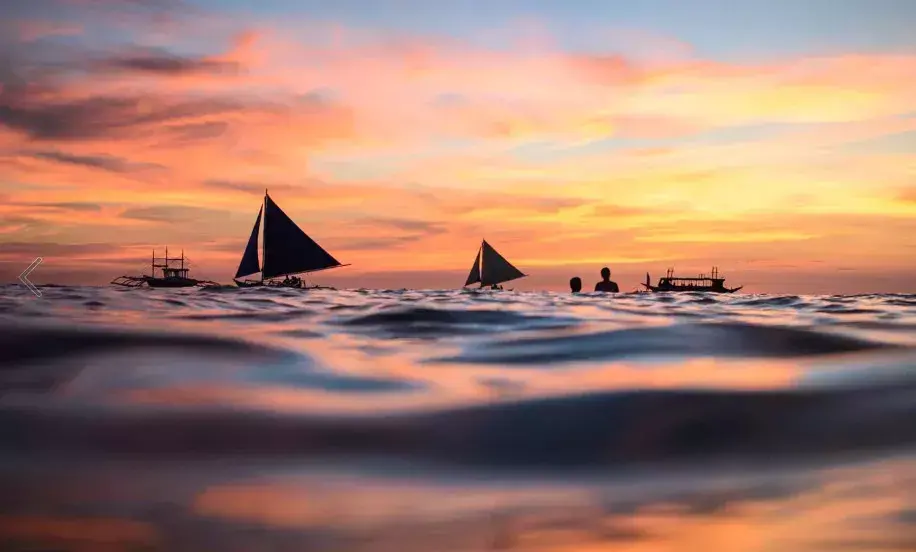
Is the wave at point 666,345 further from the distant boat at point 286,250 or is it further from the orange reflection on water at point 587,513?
the distant boat at point 286,250

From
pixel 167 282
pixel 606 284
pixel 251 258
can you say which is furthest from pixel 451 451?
pixel 167 282

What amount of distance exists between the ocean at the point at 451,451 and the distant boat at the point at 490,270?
Result: 83.0 m

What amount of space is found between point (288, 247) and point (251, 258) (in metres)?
6.08

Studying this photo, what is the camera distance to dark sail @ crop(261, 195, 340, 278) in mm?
59750

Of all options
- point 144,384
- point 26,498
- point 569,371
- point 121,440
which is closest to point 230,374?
point 144,384

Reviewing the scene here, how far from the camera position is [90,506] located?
204 cm

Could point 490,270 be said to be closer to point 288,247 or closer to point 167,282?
point 288,247

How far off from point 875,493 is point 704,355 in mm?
4022

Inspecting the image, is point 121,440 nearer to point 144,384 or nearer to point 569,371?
point 144,384

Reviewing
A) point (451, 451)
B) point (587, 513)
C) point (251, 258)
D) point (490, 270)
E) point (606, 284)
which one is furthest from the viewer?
point (490, 270)

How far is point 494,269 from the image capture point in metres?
89.2

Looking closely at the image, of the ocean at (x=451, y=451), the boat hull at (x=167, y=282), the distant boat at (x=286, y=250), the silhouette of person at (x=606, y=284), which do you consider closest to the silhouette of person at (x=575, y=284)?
the silhouette of person at (x=606, y=284)

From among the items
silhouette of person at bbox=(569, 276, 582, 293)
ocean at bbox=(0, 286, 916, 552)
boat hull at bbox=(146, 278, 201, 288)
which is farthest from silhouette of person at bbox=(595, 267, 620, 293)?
boat hull at bbox=(146, 278, 201, 288)

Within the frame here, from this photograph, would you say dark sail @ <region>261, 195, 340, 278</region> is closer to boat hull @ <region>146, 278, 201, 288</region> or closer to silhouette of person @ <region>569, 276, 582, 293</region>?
silhouette of person @ <region>569, 276, 582, 293</region>
